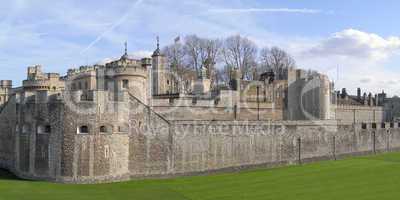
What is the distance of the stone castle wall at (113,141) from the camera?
2356 cm

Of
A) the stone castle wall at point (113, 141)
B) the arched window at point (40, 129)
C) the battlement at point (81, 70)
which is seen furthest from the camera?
the battlement at point (81, 70)

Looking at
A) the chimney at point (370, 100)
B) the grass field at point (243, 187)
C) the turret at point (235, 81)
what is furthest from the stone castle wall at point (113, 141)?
the chimney at point (370, 100)

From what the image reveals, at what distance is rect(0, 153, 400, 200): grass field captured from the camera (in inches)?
782

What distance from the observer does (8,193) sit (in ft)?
67.1

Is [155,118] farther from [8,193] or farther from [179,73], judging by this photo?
[179,73]

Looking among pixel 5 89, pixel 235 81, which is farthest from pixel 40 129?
pixel 5 89

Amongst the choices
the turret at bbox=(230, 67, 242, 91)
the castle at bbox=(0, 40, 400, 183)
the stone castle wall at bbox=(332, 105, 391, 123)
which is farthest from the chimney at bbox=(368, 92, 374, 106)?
the turret at bbox=(230, 67, 242, 91)

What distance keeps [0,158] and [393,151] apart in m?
Result: 32.2

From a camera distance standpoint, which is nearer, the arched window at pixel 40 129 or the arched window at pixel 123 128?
the arched window at pixel 123 128

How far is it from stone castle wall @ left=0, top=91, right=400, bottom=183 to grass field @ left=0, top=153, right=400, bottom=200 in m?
0.95

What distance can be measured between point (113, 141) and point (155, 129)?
2466mm

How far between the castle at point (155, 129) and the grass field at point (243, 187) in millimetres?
1112

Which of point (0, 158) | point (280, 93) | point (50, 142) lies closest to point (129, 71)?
point (50, 142)

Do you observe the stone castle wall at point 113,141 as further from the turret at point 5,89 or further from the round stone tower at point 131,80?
the turret at point 5,89
